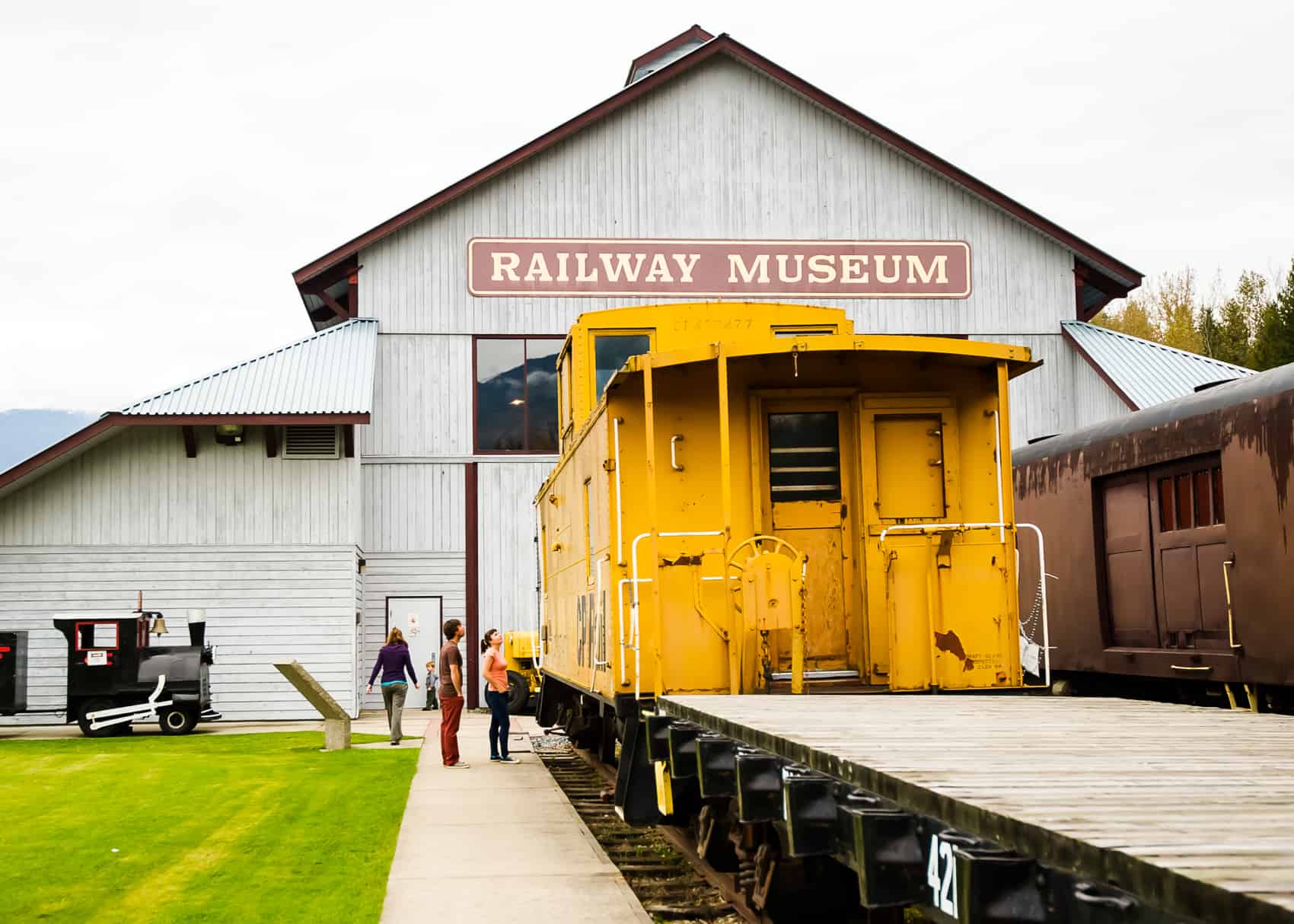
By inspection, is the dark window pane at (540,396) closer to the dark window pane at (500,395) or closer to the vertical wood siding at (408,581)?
the dark window pane at (500,395)

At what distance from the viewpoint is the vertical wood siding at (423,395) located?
27.1 metres

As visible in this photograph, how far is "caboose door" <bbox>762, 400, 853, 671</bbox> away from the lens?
10.1 meters

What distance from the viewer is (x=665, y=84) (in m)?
28.0

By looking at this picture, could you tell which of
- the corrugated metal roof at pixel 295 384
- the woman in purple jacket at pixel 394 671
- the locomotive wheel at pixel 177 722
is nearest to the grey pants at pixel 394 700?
the woman in purple jacket at pixel 394 671

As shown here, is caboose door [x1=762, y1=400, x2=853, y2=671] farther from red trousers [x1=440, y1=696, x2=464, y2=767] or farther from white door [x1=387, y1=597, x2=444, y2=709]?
white door [x1=387, y1=597, x2=444, y2=709]

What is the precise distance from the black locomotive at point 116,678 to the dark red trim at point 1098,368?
16.7m

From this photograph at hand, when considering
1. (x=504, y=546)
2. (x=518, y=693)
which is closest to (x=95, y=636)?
(x=518, y=693)

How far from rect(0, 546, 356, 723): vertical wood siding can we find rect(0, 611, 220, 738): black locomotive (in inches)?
90.7

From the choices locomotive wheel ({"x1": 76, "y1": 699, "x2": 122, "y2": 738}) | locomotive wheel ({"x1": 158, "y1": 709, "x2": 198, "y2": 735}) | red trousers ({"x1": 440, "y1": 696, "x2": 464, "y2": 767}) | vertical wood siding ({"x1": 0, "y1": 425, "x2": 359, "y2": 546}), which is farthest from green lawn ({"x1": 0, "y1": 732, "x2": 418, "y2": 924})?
vertical wood siding ({"x1": 0, "y1": 425, "x2": 359, "y2": 546})

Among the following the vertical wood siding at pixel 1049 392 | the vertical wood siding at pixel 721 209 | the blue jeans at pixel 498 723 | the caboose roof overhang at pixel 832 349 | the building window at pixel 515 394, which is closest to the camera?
the caboose roof overhang at pixel 832 349

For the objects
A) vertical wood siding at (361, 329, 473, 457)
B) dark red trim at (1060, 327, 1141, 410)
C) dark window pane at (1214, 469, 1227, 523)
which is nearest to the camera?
dark window pane at (1214, 469, 1227, 523)

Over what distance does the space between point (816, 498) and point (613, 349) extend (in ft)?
8.55

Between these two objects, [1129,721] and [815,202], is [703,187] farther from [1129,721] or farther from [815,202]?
[1129,721]

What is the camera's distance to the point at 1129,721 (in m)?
6.37
